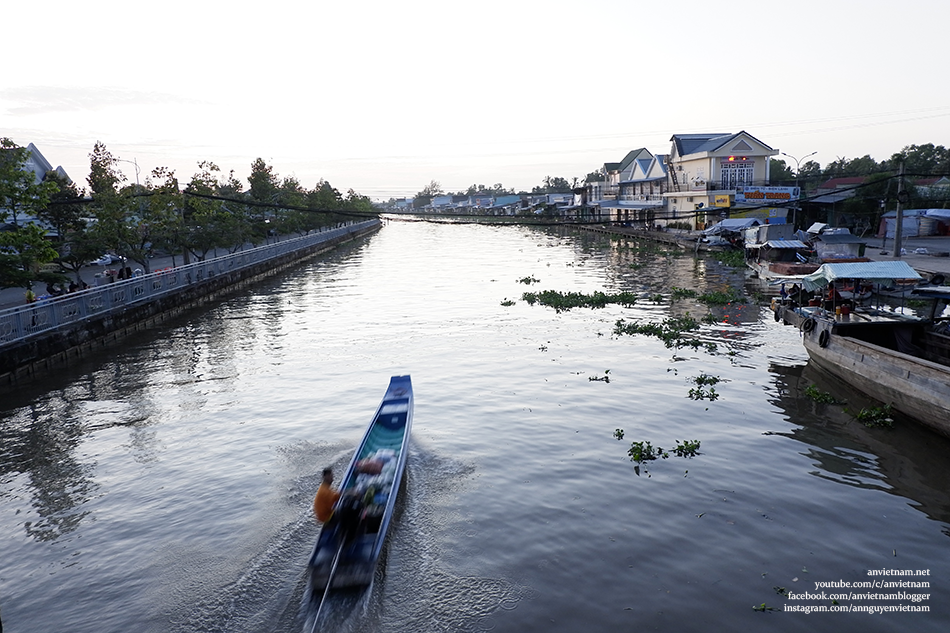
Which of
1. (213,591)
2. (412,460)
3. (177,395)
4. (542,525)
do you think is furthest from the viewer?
(177,395)

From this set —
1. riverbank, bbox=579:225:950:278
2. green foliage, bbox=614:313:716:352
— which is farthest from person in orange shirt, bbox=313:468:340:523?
riverbank, bbox=579:225:950:278

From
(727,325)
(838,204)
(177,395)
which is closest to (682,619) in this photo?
(177,395)

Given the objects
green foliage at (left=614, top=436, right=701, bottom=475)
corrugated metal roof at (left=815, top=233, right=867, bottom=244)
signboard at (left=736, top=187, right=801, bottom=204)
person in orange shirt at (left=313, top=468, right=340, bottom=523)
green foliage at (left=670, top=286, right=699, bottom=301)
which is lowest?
green foliage at (left=614, top=436, right=701, bottom=475)

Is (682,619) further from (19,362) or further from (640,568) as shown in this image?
(19,362)

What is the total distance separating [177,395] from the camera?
18.1 meters

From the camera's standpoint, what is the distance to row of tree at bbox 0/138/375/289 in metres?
20.6

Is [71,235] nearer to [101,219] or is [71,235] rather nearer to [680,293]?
[101,219]

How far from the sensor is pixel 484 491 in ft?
38.7

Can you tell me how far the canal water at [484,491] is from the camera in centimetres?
852

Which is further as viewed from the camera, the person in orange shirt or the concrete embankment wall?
the concrete embankment wall

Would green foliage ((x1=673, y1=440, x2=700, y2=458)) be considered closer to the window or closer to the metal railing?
the metal railing

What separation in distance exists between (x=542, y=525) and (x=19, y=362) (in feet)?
60.2

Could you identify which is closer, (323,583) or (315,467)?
(323,583)

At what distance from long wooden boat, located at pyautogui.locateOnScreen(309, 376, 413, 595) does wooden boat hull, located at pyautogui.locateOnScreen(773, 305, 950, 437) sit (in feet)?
37.7
